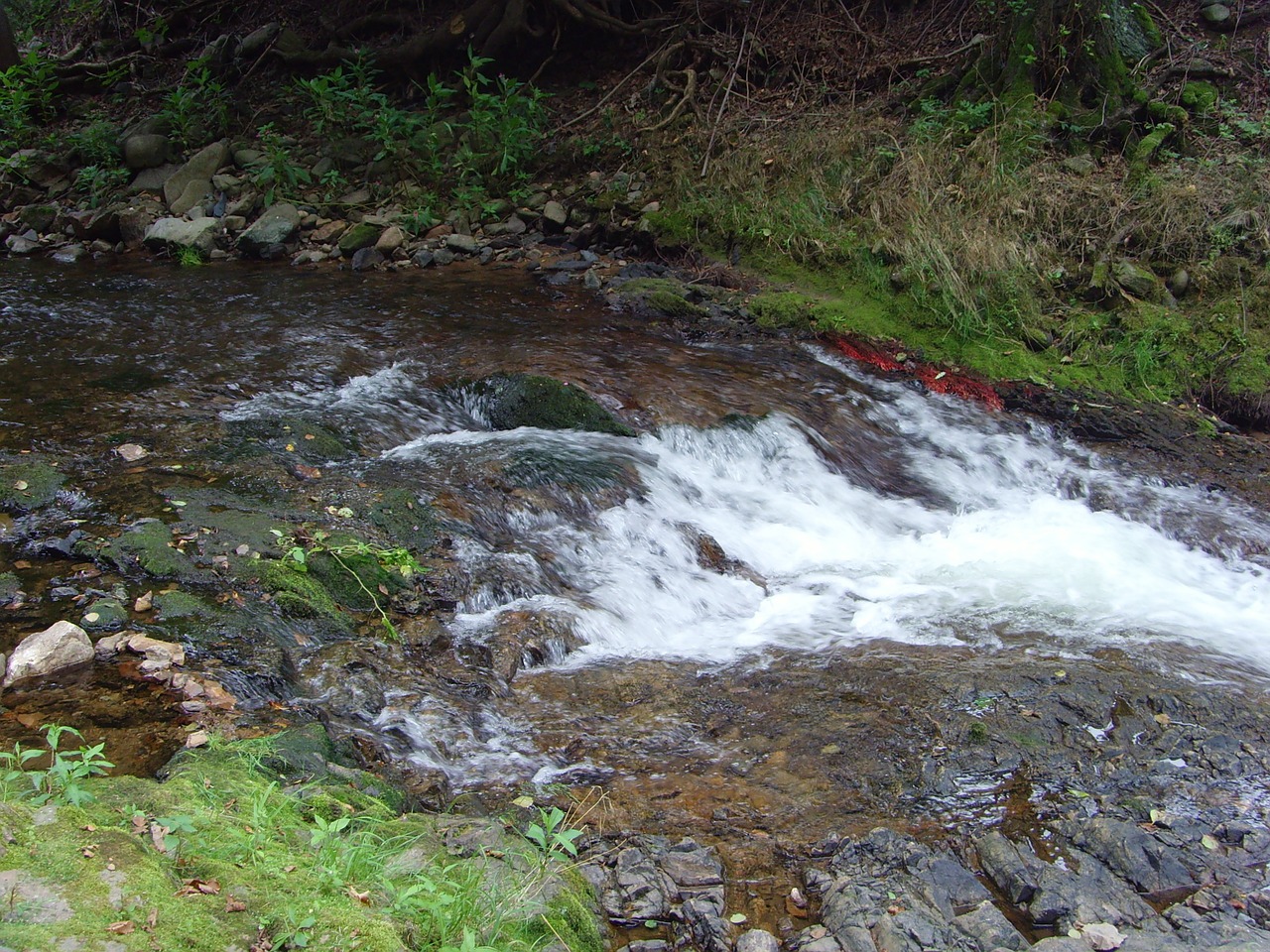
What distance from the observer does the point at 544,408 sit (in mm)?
6133

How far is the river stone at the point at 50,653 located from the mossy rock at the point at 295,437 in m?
1.94

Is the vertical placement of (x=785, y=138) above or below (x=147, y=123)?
above

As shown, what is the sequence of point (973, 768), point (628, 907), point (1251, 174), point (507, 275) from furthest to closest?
1. point (507, 275)
2. point (1251, 174)
3. point (973, 768)
4. point (628, 907)

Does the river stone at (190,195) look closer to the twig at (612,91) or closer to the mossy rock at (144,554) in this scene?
the twig at (612,91)

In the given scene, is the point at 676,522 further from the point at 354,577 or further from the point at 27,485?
the point at 27,485

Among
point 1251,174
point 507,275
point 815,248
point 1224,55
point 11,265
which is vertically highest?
point 1224,55

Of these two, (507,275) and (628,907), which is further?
(507,275)

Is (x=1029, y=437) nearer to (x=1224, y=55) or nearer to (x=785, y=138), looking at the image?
(x=785, y=138)

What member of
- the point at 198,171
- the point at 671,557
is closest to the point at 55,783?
the point at 671,557

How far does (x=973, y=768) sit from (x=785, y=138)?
7.83 m

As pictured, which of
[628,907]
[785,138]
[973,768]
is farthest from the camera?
[785,138]

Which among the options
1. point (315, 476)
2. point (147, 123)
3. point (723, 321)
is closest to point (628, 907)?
point (315, 476)

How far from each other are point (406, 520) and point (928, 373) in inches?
178

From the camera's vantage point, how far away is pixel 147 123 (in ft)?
38.1
